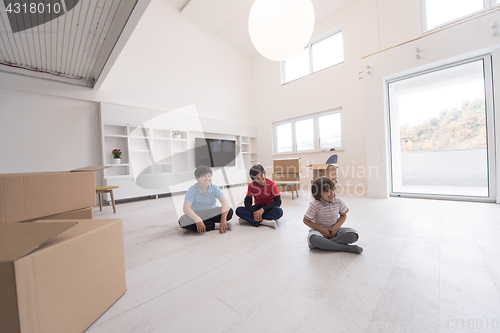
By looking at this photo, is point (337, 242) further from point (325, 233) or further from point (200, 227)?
point (200, 227)

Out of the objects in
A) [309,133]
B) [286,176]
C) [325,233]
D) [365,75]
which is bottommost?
[325,233]

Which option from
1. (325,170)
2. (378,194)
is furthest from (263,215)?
(378,194)

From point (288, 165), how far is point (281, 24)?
2.90 meters

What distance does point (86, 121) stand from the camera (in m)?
4.00

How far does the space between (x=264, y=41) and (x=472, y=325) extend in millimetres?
3130

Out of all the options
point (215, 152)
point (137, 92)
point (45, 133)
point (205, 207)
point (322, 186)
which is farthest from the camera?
point (215, 152)

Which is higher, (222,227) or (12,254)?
(12,254)

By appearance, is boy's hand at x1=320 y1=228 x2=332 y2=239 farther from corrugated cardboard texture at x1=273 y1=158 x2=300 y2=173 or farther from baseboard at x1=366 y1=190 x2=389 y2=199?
corrugated cardboard texture at x1=273 y1=158 x2=300 y2=173

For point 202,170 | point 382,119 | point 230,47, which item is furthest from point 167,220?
point 230,47

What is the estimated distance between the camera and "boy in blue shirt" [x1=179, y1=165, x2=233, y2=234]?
207 centimetres

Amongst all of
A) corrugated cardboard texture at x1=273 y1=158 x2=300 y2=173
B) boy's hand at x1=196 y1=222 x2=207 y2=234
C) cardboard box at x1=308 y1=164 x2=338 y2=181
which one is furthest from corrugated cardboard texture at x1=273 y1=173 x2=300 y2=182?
boy's hand at x1=196 y1=222 x2=207 y2=234

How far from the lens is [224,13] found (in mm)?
5277

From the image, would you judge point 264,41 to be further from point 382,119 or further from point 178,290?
point 178,290

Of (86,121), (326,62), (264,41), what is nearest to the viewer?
(264,41)
